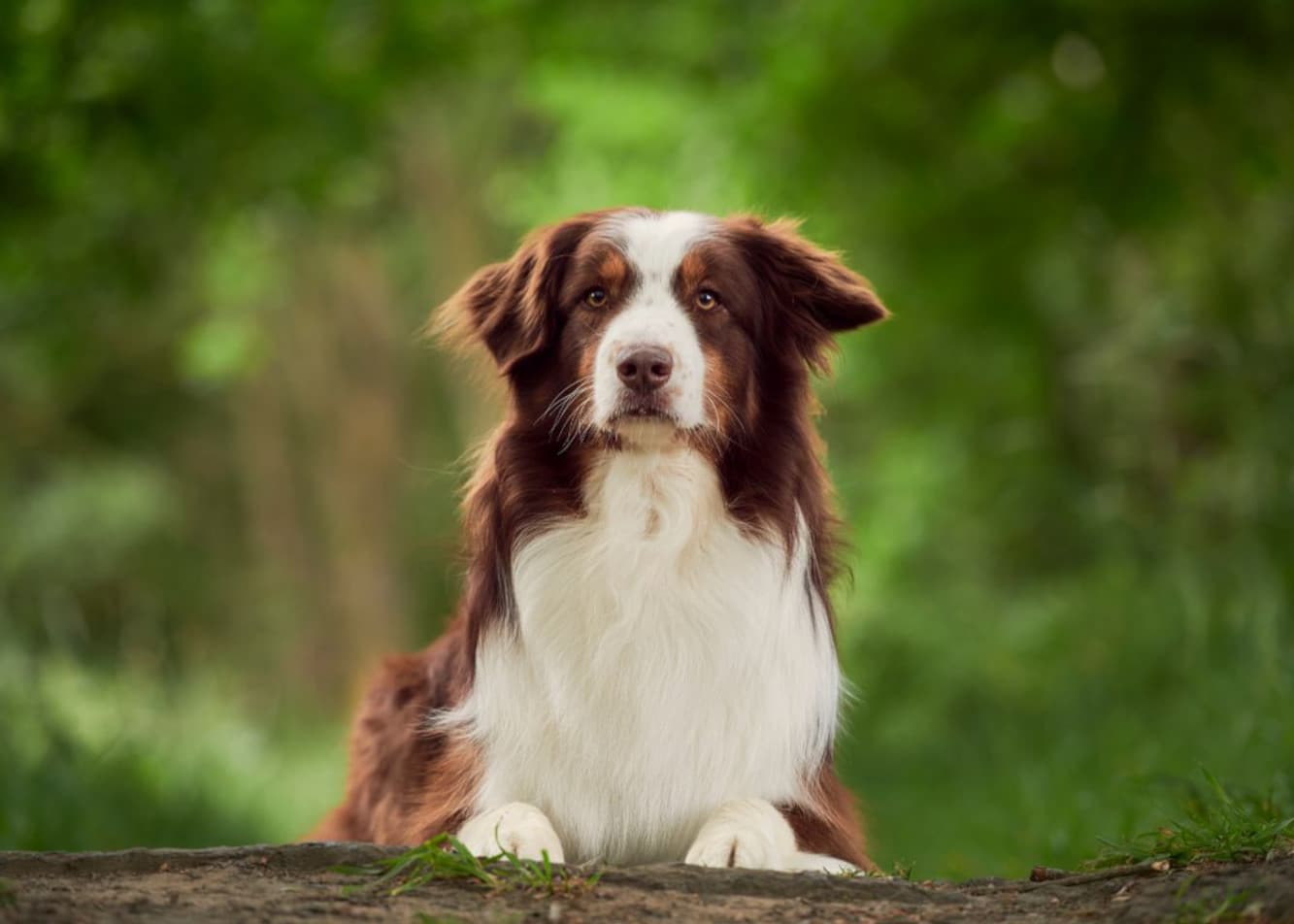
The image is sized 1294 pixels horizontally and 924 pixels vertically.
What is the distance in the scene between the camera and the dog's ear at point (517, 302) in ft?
15.6

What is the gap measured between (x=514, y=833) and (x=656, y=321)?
1.40 m

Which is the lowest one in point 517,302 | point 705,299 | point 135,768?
point 135,768

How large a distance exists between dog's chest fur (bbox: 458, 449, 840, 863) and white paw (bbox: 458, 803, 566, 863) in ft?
0.41

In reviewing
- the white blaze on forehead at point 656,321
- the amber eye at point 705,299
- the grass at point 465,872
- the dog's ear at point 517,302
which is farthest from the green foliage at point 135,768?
the amber eye at point 705,299

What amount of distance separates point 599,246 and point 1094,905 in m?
2.22

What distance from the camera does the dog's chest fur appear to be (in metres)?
4.41

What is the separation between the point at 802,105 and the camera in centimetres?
906

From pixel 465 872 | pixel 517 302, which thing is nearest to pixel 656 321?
pixel 517 302

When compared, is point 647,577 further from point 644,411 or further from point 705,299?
point 705,299

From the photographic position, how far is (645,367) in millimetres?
4289

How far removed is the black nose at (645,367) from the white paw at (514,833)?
1160mm

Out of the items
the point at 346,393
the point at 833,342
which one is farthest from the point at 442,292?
the point at 833,342

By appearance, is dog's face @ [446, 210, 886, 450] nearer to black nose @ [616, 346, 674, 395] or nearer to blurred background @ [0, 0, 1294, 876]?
black nose @ [616, 346, 674, 395]

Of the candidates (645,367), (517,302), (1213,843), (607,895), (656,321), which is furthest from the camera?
(517,302)
